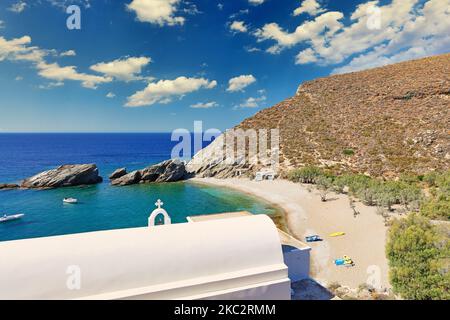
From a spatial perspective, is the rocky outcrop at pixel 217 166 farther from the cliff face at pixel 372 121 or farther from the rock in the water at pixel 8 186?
the rock in the water at pixel 8 186

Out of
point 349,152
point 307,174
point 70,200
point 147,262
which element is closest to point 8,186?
point 70,200

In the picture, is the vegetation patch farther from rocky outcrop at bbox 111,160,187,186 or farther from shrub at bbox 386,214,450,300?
rocky outcrop at bbox 111,160,187,186

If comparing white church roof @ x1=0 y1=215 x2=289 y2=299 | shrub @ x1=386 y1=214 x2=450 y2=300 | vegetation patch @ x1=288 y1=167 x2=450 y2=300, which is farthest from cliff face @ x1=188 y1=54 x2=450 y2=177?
white church roof @ x1=0 y1=215 x2=289 y2=299

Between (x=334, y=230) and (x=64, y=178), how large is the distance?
1760 inches

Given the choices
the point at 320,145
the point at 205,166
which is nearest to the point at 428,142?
the point at 320,145

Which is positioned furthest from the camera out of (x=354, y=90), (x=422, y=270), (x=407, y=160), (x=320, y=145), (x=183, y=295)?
(x=354, y=90)

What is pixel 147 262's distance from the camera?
8398mm

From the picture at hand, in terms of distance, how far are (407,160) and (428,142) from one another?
6047mm

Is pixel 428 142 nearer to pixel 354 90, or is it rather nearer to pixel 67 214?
pixel 354 90

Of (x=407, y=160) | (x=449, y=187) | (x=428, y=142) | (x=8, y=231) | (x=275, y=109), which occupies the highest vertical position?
(x=275, y=109)

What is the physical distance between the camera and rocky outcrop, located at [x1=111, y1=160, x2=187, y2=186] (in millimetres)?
52281

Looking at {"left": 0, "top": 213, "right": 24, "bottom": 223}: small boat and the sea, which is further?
{"left": 0, "top": 213, "right": 24, "bottom": 223}: small boat

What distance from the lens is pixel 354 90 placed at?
67688mm

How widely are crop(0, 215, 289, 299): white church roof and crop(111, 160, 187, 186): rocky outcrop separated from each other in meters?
44.8
